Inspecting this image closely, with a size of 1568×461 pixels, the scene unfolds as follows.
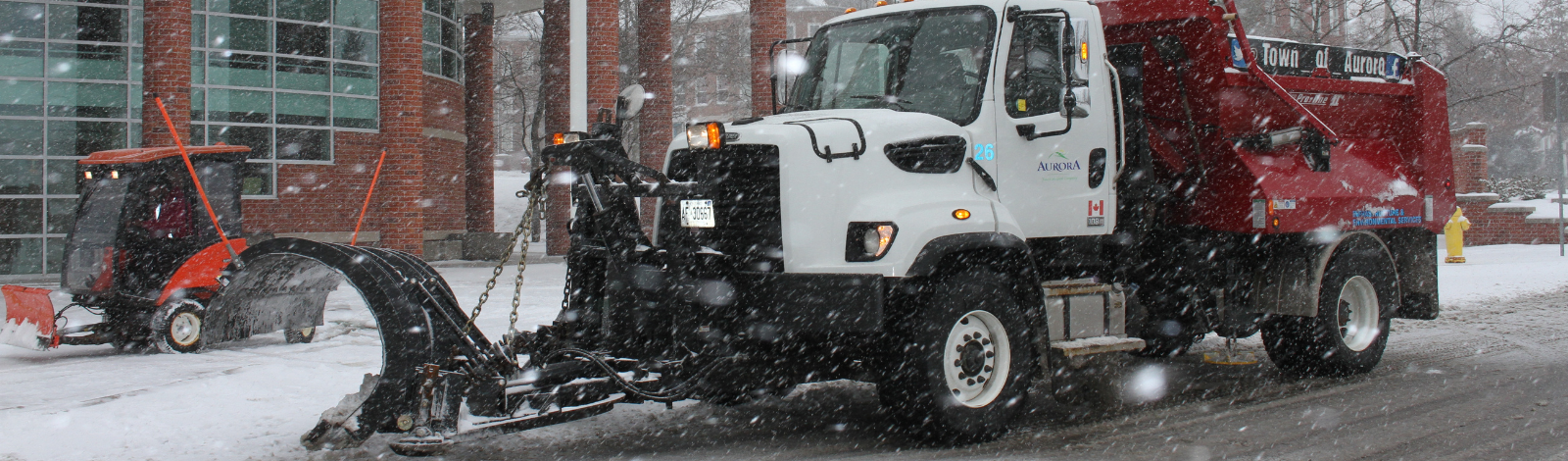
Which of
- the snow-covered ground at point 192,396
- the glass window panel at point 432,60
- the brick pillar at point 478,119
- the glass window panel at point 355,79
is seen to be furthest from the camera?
the brick pillar at point 478,119

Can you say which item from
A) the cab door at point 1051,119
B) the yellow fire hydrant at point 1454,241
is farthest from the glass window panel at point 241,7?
the yellow fire hydrant at point 1454,241

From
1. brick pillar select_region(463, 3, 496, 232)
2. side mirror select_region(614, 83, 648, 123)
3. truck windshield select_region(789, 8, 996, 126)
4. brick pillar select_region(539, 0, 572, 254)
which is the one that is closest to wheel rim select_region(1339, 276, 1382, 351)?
truck windshield select_region(789, 8, 996, 126)

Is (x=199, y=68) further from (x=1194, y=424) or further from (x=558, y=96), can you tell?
(x=1194, y=424)

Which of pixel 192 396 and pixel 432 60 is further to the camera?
pixel 432 60

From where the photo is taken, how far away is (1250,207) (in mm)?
7598

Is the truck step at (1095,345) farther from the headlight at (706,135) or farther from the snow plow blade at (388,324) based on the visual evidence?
the snow plow blade at (388,324)

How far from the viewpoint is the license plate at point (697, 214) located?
5.88m

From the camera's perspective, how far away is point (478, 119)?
2584 cm

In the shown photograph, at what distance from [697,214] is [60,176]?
1623 cm

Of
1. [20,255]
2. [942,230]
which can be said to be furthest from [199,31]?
[942,230]

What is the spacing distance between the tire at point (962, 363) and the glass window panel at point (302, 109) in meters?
15.7

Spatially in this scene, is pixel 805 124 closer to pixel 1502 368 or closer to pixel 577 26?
pixel 1502 368

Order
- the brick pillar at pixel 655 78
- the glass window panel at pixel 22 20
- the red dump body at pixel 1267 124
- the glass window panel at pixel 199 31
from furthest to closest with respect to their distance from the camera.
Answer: the brick pillar at pixel 655 78, the glass window panel at pixel 199 31, the glass window panel at pixel 22 20, the red dump body at pixel 1267 124

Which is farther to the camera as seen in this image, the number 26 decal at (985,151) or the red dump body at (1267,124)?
the red dump body at (1267,124)
